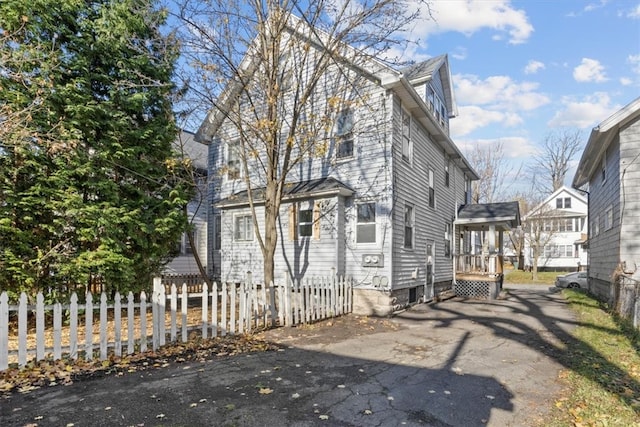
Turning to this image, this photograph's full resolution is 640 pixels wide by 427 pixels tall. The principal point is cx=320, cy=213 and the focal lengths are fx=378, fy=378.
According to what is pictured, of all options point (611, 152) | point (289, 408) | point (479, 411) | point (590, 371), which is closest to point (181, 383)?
point (289, 408)

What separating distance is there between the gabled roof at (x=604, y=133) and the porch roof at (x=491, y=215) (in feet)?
11.1

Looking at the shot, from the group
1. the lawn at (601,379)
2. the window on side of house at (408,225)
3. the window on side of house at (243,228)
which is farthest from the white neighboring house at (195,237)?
the lawn at (601,379)

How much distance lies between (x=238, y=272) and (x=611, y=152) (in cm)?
1397

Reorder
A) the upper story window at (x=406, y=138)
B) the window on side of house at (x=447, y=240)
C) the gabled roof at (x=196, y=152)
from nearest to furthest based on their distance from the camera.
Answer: the upper story window at (x=406, y=138), the window on side of house at (x=447, y=240), the gabled roof at (x=196, y=152)

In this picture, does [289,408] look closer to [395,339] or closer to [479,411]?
[479,411]

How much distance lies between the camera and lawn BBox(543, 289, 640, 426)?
4125mm

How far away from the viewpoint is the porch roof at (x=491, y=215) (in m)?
16.4

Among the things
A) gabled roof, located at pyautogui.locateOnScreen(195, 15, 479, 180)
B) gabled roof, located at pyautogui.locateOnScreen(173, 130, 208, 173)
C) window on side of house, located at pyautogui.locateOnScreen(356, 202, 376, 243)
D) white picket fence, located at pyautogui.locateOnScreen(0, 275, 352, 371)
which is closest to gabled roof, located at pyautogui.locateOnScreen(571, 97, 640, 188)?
gabled roof, located at pyautogui.locateOnScreen(195, 15, 479, 180)

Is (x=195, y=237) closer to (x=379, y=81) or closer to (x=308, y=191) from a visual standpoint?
(x=308, y=191)

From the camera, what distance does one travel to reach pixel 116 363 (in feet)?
19.4

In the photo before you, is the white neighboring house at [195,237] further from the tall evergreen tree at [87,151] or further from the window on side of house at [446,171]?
the window on side of house at [446,171]

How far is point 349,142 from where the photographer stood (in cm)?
1256

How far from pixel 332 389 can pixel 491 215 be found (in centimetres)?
1433

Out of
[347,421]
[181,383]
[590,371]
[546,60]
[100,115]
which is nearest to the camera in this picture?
[347,421]
